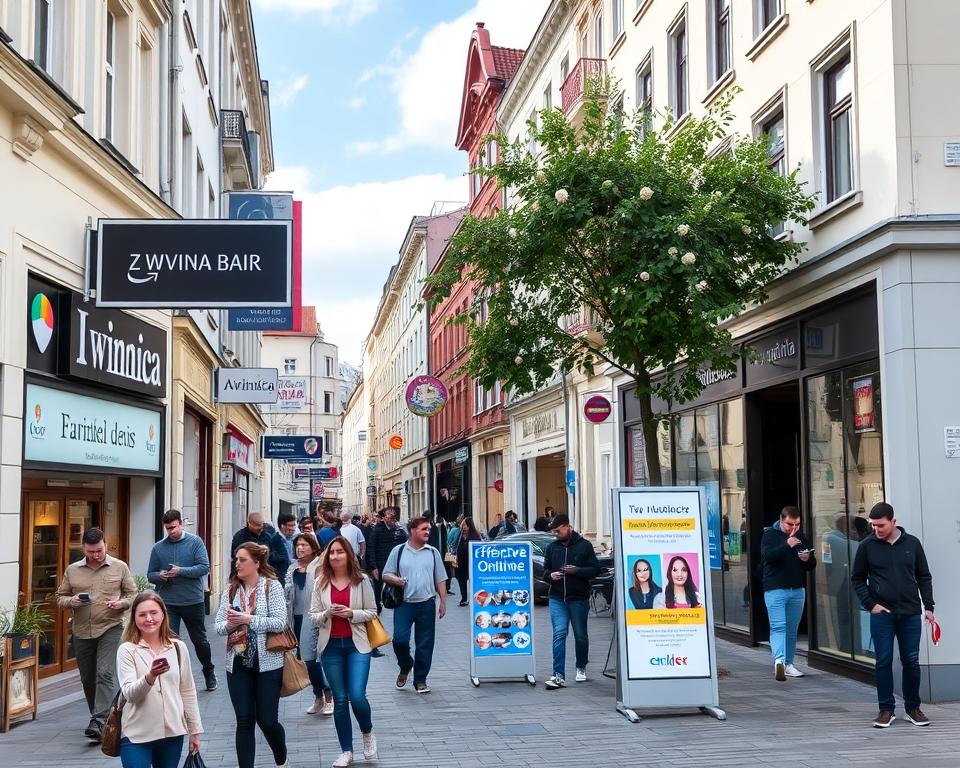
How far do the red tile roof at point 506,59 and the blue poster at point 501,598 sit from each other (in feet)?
106

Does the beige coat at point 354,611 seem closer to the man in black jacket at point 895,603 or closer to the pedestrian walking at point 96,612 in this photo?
the pedestrian walking at point 96,612

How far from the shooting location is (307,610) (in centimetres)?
1039

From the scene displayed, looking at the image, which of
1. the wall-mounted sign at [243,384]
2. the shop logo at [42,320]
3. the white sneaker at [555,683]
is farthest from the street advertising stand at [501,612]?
the wall-mounted sign at [243,384]

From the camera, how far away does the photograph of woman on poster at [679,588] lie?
11242 mm

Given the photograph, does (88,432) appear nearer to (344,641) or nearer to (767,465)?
(344,641)

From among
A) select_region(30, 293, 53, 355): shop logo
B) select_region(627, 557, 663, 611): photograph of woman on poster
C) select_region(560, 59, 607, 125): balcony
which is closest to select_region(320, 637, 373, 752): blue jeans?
select_region(627, 557, 663, 611): photograph of woman on poster

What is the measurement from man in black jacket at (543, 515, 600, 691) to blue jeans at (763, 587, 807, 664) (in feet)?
6.33

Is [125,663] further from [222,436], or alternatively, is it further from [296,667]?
[222,436]

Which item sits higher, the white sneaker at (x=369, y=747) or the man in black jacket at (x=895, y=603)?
the man in black jacket at (x=895, y=603)

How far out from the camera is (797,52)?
1476cm

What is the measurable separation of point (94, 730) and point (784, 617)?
23.7 ft

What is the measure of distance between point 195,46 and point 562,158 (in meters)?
11.2

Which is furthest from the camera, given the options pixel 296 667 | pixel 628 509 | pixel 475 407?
pixel 475 407

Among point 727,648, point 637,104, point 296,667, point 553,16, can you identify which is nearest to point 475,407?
point 553,16
